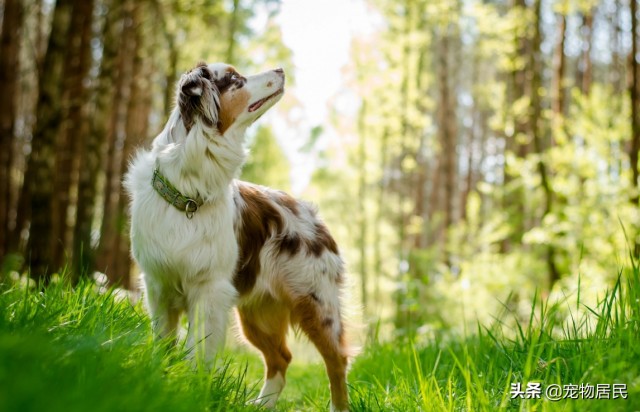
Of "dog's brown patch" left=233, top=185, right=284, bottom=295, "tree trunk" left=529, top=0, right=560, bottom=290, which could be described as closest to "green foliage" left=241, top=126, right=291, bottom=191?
"tree trunk" left=529, top=0, right=560, bottom=290

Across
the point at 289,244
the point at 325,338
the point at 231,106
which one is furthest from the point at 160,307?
the point at 231,106

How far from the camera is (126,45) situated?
1484 centimetres

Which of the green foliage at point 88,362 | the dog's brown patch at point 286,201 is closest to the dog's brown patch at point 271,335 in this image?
the dog's brown patch at point 286,201

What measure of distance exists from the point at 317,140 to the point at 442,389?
2141 cm

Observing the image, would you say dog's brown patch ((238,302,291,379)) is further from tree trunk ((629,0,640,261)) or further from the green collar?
tree trunk ((629,0,640,261))

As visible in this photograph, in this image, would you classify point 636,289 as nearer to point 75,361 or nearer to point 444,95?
point 75,361

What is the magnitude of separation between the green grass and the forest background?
31 centimetres

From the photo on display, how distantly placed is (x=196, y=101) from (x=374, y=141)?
57.4 ft

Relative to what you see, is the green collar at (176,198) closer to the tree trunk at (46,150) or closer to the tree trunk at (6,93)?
the tree trunk at (46,150)

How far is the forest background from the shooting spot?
8242 mm

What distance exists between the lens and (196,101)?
3.97 metres

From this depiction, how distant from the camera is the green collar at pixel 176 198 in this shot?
377 cm

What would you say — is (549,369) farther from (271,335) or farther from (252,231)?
(271,335)

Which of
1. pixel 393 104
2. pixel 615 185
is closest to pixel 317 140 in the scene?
pixel 393 104
